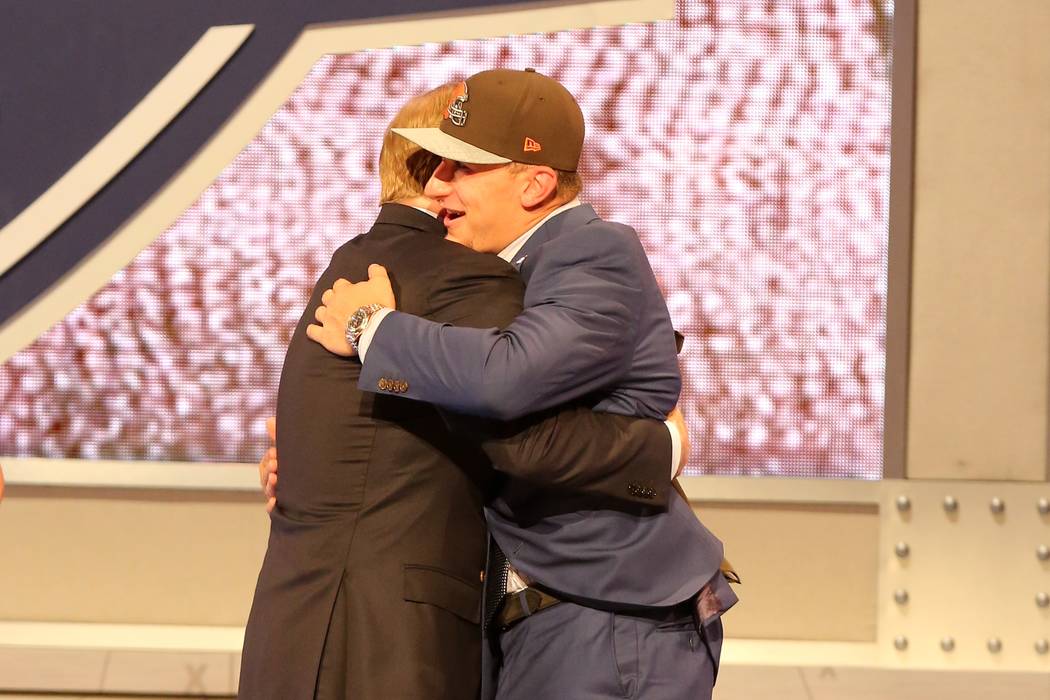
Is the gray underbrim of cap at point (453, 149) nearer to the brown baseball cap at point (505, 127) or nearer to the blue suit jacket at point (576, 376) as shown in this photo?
the brown baseball cap at point (505, 127)

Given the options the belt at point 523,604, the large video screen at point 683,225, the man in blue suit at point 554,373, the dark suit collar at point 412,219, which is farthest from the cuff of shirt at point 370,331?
the large video screen at point 683,225

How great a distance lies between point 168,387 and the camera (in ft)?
10.9

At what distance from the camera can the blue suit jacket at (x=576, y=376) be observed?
1.54 m

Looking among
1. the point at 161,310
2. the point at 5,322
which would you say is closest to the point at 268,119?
the point at 161,310

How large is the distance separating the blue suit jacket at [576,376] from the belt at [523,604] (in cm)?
2

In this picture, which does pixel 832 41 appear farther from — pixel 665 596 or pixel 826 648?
pixel 665 596

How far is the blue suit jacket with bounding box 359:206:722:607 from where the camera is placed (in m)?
1.54

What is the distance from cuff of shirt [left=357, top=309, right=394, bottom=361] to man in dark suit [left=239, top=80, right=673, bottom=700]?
0.24 ft

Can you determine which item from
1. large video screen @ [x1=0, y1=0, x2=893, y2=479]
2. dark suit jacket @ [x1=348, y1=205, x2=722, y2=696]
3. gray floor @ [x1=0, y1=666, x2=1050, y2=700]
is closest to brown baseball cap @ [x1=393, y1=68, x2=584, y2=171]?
dark suit jacket @ [x1=348, y1=205, x2=722, y2=696]

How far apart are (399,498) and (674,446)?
15.8 inches

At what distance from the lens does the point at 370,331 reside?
160cm

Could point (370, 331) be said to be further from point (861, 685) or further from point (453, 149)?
point (861, 685)

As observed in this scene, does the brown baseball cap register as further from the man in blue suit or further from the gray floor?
the gray floor

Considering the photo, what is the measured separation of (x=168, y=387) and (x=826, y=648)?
195 cm
